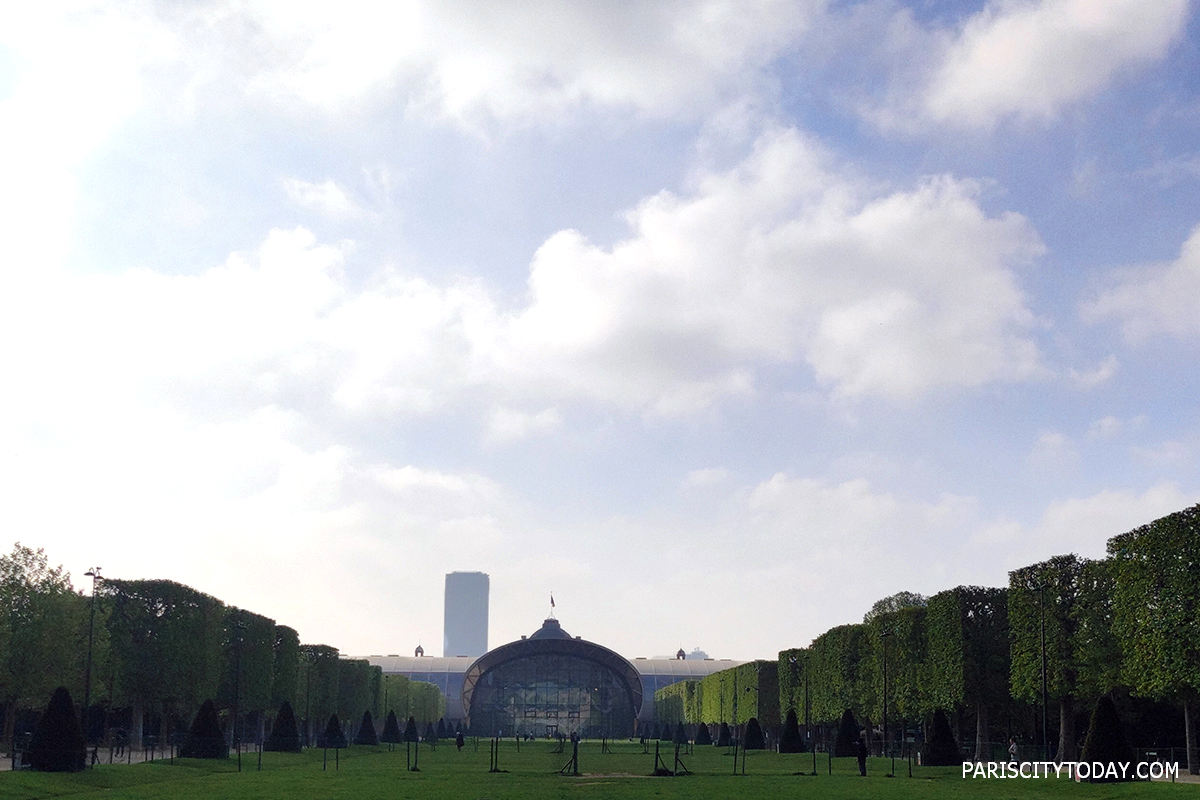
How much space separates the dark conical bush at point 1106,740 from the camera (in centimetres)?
5050

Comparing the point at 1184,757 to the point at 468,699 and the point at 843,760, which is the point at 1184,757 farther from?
the point at 468,699

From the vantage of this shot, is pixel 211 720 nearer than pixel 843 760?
Yes

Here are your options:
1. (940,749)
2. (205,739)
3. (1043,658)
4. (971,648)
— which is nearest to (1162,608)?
(1043,658)

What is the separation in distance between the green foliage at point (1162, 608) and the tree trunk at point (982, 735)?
49.7 feet

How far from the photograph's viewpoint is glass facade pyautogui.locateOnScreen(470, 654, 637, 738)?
182 metres

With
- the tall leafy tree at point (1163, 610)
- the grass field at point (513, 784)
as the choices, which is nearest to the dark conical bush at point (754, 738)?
the grass field at point (513, 784)

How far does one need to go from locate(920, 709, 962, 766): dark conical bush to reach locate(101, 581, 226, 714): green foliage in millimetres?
47028

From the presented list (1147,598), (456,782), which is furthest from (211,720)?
(1147,598)

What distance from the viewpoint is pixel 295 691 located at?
103938 millimetres

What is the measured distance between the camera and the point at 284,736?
3423 inches

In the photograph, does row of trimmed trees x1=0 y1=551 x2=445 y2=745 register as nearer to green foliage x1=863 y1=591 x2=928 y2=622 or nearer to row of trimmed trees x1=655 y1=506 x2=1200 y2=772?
row of trimmed trees x1=655 y1=506 x2=1200 y2=772

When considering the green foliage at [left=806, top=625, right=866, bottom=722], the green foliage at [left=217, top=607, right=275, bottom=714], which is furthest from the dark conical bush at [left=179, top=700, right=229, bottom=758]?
the green foliage at [left=806, top=625, right=866, bottom=722]

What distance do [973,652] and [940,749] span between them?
25.7 feet

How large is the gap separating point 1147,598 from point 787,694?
62.6m
